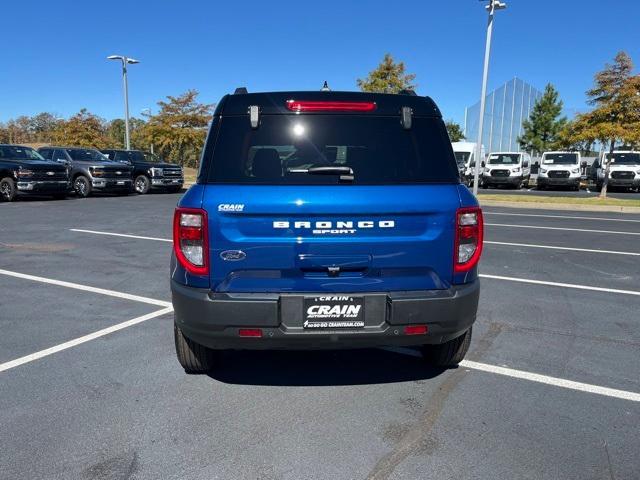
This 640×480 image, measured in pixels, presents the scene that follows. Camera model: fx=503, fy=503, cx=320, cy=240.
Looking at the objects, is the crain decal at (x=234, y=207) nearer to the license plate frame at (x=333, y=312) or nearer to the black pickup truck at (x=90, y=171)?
the license plate frame at (x=333, y=312)

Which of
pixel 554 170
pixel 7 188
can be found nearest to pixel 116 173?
pixel 7 188

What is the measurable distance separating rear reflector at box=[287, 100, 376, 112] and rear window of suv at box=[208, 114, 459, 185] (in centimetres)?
4

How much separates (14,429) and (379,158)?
266cm

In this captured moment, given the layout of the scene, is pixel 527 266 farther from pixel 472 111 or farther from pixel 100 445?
pixel 472 111

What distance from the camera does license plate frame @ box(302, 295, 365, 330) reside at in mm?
2883

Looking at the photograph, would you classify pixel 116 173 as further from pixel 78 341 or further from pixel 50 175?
pixel 78 341

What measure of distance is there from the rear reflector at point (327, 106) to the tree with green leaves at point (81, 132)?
39277mm

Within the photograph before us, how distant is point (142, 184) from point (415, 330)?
819 inches

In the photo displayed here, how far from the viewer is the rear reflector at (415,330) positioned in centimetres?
296

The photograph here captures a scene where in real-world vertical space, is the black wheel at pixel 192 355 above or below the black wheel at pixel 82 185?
below

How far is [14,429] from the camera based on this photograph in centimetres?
290

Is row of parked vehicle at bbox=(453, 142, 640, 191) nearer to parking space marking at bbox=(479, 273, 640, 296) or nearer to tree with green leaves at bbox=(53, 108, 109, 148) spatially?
parking space marking at bbox=(479, 273, 640, 296)

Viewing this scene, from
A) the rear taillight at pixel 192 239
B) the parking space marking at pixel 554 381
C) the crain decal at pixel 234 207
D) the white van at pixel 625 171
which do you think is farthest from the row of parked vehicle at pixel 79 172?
the white van at pixel 625 171

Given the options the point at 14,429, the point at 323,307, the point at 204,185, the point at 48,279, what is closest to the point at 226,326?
the point at 323,307
